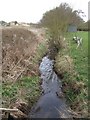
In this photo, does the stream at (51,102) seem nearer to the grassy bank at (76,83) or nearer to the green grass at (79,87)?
the grassy bank at (76,83)

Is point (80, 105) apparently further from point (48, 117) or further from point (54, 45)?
point (54, 45)

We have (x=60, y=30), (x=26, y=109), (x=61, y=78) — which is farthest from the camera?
(x=60, y=30)

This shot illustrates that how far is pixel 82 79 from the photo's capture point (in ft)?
40.8

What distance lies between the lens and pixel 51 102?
11.4 meters

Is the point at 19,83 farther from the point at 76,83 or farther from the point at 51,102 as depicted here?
the point at 76,83

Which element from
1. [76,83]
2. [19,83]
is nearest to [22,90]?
[19,83]

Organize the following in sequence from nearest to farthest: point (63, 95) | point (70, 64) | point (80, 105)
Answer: point (80, 105) < point (63, 95) < point (70, 64)

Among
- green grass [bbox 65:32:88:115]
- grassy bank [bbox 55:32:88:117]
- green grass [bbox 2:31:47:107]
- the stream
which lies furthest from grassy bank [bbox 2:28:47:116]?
green grass [bbox 65:32:88:115]

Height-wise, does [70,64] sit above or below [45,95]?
above

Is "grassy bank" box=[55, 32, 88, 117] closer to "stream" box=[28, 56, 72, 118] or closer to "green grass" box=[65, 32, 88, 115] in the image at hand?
"green grass" box=[65, 32, 88, 115]

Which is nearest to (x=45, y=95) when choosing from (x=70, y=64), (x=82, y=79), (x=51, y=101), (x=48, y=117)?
(x=51, y=101)

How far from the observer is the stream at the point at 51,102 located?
9.92 meters

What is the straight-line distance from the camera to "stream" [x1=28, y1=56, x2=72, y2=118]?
32.6 feet

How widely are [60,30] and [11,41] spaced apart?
26.1ft
